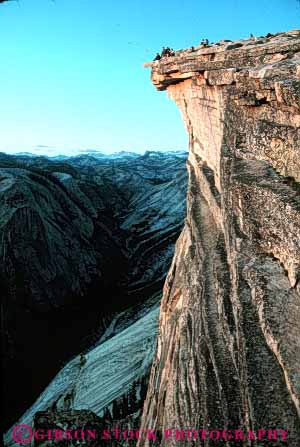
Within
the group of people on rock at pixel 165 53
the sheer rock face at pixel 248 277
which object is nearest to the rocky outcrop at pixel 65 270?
the sheer rock face at pixel 248 277

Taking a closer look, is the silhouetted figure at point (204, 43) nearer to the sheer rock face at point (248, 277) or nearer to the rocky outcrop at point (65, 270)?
the sheer rock face at point (248, 277)

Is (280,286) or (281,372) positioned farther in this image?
(280,286)

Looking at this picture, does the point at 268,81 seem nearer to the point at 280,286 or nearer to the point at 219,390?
the point at 280,286

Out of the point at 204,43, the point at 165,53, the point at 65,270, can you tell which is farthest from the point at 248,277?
the point at 65,270

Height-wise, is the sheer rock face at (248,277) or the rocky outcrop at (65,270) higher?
the sheer rock face at (248,277)

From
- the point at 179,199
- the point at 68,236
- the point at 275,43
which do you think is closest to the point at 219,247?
the point at 275,43

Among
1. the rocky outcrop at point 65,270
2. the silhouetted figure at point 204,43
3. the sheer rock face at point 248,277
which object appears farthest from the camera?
the rocky outcrop at point 65,270
